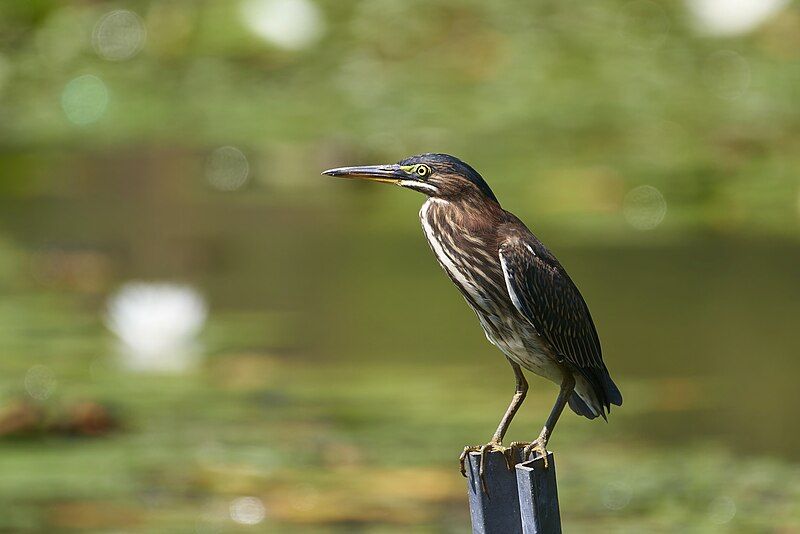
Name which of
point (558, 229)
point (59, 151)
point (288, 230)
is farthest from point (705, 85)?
point (59, 151)

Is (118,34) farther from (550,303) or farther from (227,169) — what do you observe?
(550,303)

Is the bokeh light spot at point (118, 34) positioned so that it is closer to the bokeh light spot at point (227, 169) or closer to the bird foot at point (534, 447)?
the bokeh light spot at point (227, 169)

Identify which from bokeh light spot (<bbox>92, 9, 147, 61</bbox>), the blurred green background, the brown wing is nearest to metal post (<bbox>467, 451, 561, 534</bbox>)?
the brown wing

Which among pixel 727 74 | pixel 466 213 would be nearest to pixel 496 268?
pixel 466 213

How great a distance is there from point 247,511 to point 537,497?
1.65 m

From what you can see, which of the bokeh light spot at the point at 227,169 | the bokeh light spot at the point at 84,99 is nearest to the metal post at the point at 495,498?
the bokeh light spot at the point at 227,169

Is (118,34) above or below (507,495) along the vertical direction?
above

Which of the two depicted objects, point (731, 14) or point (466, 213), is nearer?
point (466, 213)

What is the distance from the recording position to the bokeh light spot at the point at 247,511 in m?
3.61

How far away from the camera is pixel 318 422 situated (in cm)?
439

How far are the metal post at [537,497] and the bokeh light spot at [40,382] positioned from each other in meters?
2.61

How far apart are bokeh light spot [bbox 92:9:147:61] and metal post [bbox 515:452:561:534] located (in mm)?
7232

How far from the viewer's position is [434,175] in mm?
2236

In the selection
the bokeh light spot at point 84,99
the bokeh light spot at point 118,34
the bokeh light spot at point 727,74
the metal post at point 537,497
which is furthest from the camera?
the bokeh light spot at point 118,34
